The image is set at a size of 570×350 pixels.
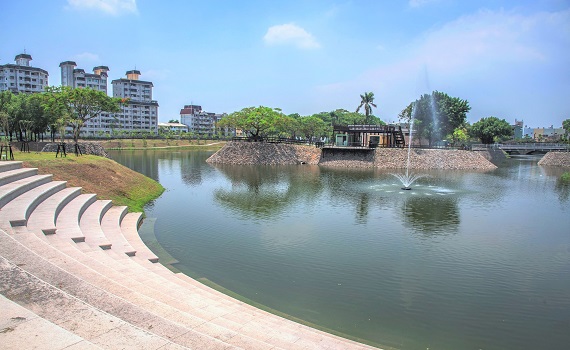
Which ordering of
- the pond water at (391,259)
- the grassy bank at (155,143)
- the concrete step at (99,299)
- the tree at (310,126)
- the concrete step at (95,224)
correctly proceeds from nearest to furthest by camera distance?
the concrete step at (99,299), the pond water at (391,259), the concrete step at (95,224), the tree at (310,126), the grassy bank at (155,143)

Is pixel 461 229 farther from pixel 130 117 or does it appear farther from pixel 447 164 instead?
pixel 130 117

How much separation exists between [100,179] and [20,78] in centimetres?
11615

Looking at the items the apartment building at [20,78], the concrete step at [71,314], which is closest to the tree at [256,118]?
the concrete step at [71,314]

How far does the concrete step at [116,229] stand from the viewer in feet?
44.0

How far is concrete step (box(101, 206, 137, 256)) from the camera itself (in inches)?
528

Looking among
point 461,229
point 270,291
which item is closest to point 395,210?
point 461,229

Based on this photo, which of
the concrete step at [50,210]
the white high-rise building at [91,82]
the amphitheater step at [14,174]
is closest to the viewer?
the concrete step at [50,210]

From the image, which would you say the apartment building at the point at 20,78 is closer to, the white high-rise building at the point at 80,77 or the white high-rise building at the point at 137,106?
the white high-rise building at the point at 80,77

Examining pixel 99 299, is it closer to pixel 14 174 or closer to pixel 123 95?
pixel 14 174

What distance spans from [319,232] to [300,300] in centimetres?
769

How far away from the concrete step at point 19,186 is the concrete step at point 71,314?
7.15 metres

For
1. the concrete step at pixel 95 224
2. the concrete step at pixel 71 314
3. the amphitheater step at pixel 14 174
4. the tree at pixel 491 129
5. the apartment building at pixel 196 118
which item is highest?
the apartment building at pixel 196 118

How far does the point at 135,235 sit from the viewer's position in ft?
53.6

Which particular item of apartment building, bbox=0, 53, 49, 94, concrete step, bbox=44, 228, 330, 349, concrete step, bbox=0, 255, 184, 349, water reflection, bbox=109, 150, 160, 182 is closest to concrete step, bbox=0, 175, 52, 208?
concrete step, bbox=44, 228, 330, 349
